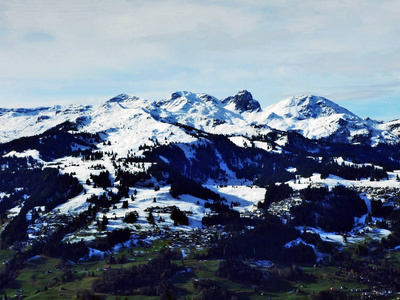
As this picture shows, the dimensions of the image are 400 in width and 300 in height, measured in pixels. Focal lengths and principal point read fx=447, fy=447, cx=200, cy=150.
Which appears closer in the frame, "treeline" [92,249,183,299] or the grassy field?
"treeline" [92,249,183,299]

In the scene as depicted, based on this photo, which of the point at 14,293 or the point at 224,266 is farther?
the point at 224,266

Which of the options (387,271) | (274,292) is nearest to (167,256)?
(274,292)

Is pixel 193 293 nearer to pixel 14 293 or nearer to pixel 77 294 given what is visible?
pixel 77 294

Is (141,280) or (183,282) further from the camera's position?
(183,282)

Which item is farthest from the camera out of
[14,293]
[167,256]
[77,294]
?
[167,256]

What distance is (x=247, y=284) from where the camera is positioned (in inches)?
6722

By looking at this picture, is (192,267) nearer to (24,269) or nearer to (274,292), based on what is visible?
(274,292)

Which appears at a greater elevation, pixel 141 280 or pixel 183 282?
pixel 141 280

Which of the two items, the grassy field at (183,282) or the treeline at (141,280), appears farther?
the grassy field at (183,282)

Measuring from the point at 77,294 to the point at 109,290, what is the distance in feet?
41.0

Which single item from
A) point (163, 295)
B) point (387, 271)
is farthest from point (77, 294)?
point (387, 271)

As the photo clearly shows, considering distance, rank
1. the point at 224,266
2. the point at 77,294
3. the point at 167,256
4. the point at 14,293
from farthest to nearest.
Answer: the point at 167,256 < the point at 224,266 < the point at 14,293 < the point at 77,294

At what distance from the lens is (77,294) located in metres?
150

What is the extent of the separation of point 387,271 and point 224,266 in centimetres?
6998
